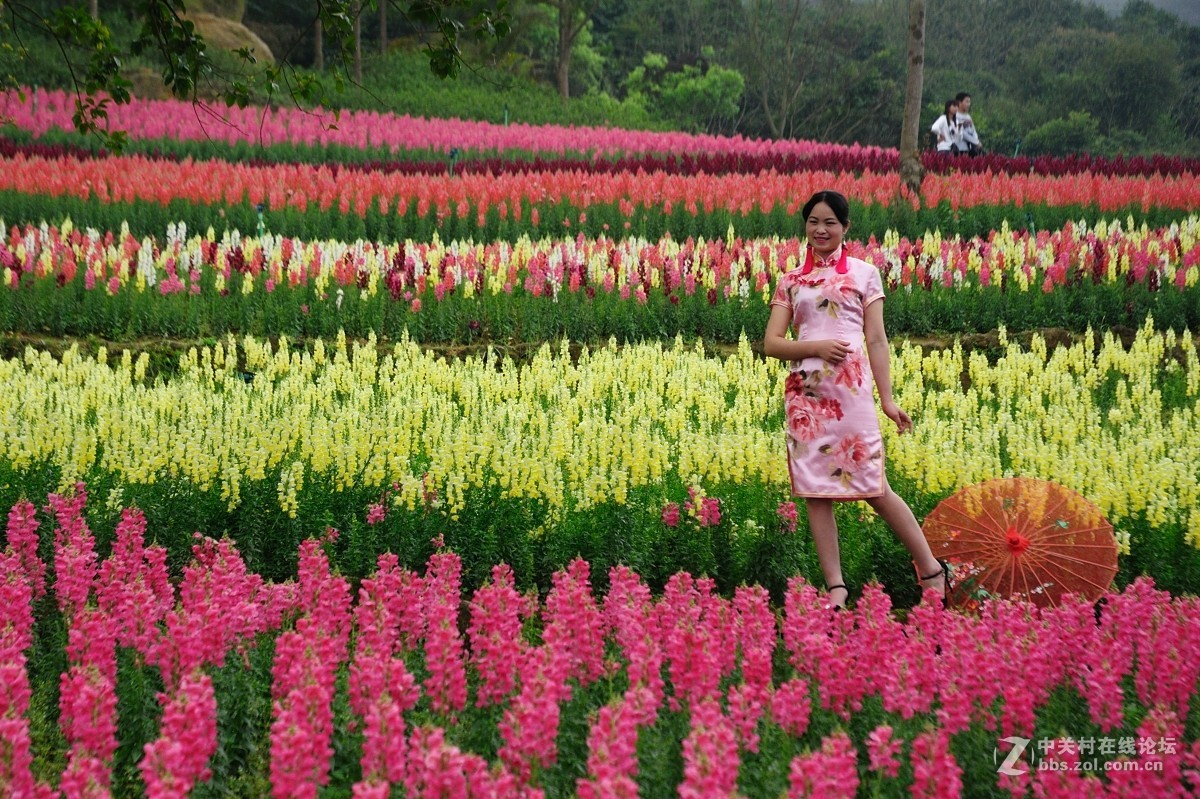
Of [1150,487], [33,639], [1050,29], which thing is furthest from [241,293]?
[1050,29]

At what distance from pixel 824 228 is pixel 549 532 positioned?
1.53m

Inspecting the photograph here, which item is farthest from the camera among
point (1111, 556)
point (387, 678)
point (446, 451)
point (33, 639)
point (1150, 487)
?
point (446, 451)

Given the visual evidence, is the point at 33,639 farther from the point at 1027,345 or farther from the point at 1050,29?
the point at 1050,29

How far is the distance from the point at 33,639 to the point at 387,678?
4.60ft

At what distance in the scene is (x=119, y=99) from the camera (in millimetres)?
4816

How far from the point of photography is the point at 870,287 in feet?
13.5

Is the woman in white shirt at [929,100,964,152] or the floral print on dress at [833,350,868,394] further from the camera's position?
the woman in white shirt at [929,100,964,152]

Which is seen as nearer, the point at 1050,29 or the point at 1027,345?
the point at 1027,345

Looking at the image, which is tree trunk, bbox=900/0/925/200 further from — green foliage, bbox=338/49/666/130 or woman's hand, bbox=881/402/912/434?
green foliage, bbox=338/49/666/130

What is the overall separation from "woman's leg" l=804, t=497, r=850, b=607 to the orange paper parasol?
417mm

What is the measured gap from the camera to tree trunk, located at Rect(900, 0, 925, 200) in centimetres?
1291

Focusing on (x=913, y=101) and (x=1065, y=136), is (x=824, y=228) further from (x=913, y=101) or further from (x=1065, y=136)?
(x=1065, y=136)

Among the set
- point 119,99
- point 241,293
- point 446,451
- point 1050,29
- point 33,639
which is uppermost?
point 1050,29

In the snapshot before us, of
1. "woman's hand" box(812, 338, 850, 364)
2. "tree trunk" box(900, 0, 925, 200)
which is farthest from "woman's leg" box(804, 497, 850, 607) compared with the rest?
"tree trunk" box(900, 0, 925, 200)
